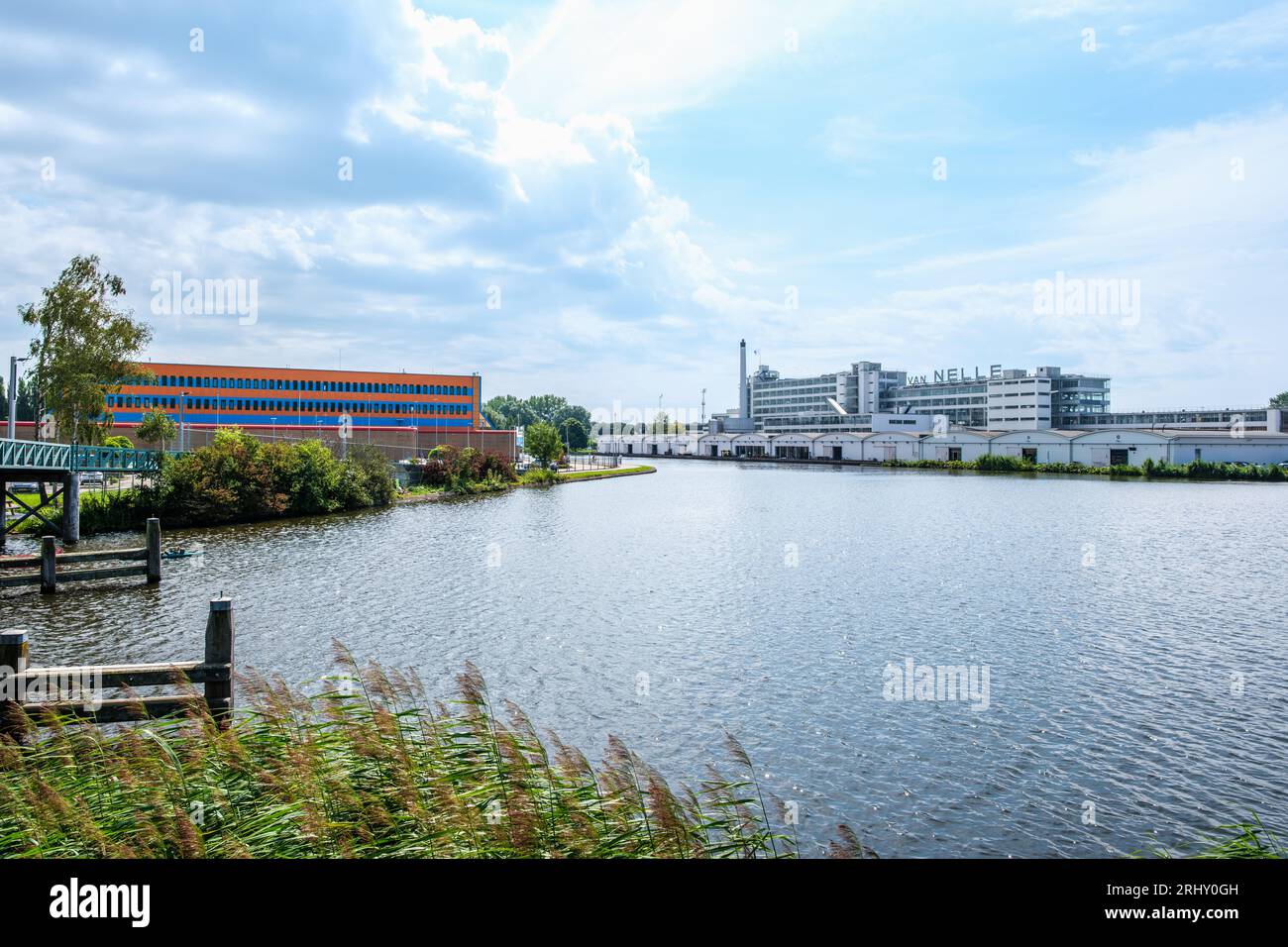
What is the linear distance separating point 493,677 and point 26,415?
120 meters

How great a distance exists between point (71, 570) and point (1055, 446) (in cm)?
11228

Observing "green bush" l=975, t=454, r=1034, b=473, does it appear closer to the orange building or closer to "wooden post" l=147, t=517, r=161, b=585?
the orange building

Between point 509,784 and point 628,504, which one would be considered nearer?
point 509,784

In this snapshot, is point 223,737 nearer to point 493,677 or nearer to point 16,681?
point 16,681

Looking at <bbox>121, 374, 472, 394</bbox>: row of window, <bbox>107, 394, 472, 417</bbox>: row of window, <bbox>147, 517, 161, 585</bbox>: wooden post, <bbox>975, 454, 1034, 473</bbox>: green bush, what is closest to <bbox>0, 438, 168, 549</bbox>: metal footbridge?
<bbox>147, 517, 161, 585</bbox>: wooden post

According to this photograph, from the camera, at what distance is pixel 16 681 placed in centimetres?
1062

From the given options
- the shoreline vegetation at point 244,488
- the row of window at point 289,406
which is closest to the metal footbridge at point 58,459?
the shoreline vegetation at point 244,488

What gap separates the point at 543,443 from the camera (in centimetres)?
9556

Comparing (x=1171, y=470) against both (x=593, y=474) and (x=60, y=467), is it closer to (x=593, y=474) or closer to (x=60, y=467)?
(x=593, y=474)

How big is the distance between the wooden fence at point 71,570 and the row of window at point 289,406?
7724 centimetres

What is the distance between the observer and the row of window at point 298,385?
103875mm
